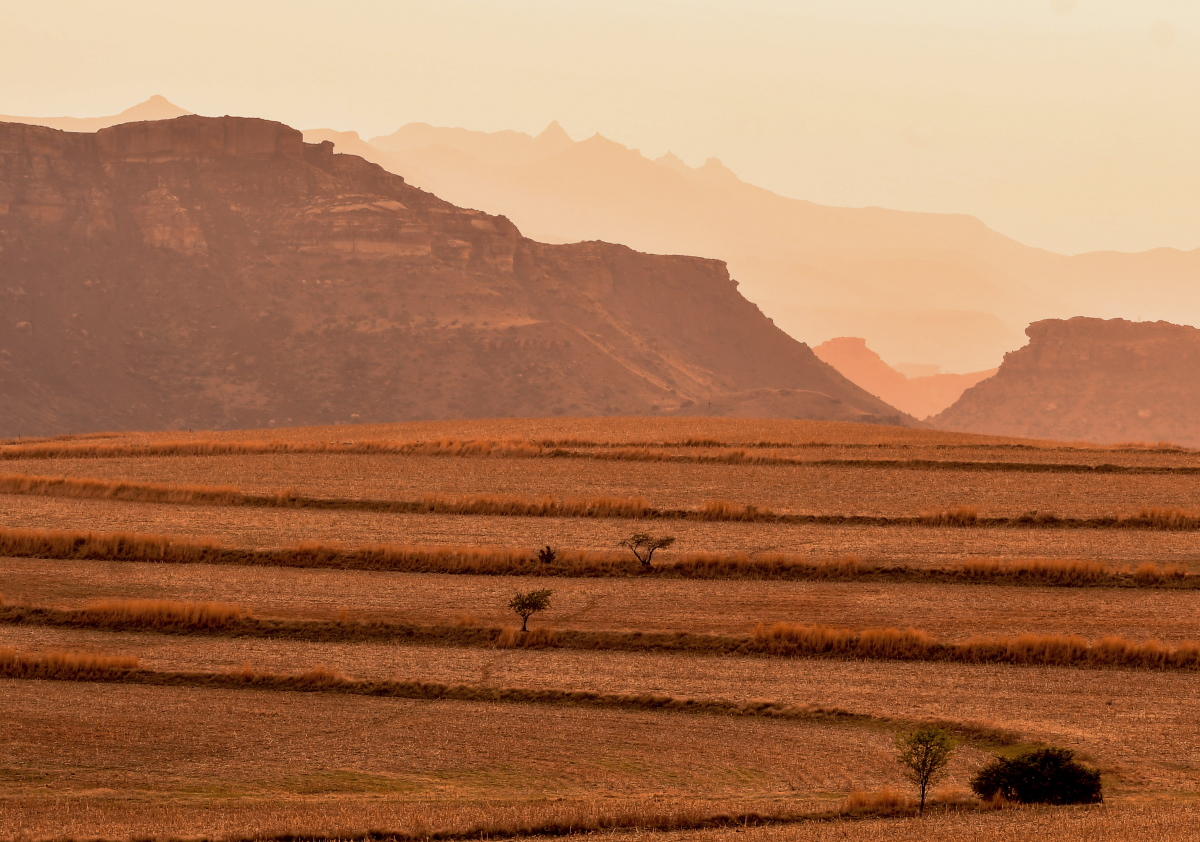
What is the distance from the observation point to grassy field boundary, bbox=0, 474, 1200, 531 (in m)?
45.2

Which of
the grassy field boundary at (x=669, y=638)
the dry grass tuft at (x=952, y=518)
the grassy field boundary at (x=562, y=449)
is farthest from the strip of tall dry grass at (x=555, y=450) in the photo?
the grassy field boundary at (x=669, y=638)

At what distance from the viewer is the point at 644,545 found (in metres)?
40.4

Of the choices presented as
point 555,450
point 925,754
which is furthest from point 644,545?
point 555,450

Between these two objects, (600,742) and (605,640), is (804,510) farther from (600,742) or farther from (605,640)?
(600,742)

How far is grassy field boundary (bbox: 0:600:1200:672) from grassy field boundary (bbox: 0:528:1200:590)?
6691mm

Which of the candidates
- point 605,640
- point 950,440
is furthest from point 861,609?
point 950,440

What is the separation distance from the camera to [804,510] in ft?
156

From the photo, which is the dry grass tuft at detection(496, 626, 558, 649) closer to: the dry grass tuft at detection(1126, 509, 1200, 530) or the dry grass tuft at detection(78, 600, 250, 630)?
the dry grass tuft at detection(78, 600, 250, 630)

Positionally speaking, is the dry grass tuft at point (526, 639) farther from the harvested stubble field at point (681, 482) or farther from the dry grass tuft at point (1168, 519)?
the dry grass tuft at point (1168, 519)

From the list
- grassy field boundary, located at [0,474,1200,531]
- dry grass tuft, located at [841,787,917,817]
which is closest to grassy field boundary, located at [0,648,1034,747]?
dry grass tuft, located at [841,787,917,817]

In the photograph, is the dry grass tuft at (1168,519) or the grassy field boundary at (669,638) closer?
the grassy field boundary at (669,638)

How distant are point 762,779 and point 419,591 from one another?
1639 cm

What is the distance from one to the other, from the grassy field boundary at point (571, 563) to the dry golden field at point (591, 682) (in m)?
0.60

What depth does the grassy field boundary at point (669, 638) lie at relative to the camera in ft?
95.3
